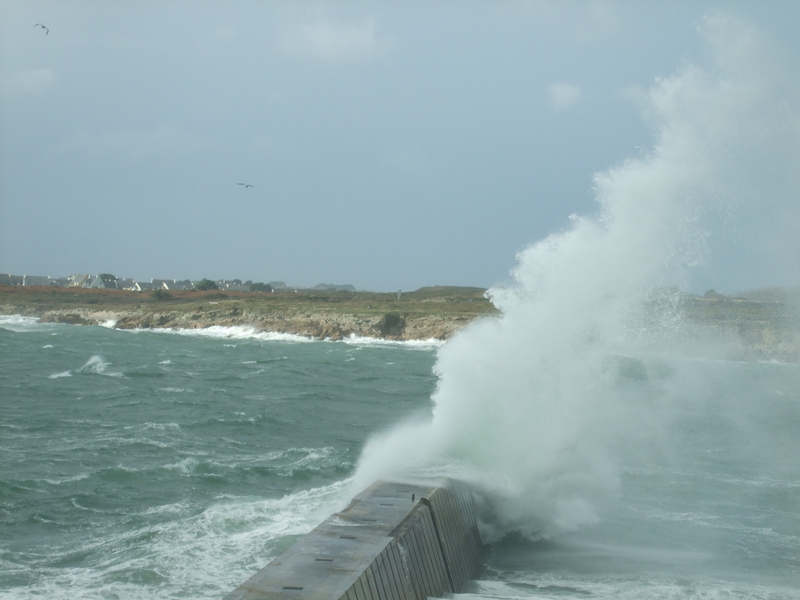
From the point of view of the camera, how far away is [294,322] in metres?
68.6

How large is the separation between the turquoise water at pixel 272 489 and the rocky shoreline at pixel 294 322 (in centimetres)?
3306

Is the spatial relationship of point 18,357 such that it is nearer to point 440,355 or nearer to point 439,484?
point 440,355

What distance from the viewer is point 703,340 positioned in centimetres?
4853

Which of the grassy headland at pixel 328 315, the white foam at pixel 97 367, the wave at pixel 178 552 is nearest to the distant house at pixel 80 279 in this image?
the grassy headland at pixel 328 315

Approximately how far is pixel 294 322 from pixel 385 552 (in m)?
61.5

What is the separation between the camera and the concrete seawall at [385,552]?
7082 mm

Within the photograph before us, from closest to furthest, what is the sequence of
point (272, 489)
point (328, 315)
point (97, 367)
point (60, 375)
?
1. point (272, 489)
2. point (60, 375)
3. point (97, 367)
4. point (328, 315)

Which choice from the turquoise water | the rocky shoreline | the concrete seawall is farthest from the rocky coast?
the concrete seawall

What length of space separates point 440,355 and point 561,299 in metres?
2.90

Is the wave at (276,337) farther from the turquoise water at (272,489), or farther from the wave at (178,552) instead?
the wave at (178,552)

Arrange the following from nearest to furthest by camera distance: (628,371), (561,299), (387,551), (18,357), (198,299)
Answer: (387,551) → (561,299) → (628,371) → (18,357) → (198,299)

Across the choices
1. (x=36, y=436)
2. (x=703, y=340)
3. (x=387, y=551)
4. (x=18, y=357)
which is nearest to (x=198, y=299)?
(x=18, y=357)

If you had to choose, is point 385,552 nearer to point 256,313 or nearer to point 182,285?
point 256,313

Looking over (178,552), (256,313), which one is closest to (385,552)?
(178,552)
